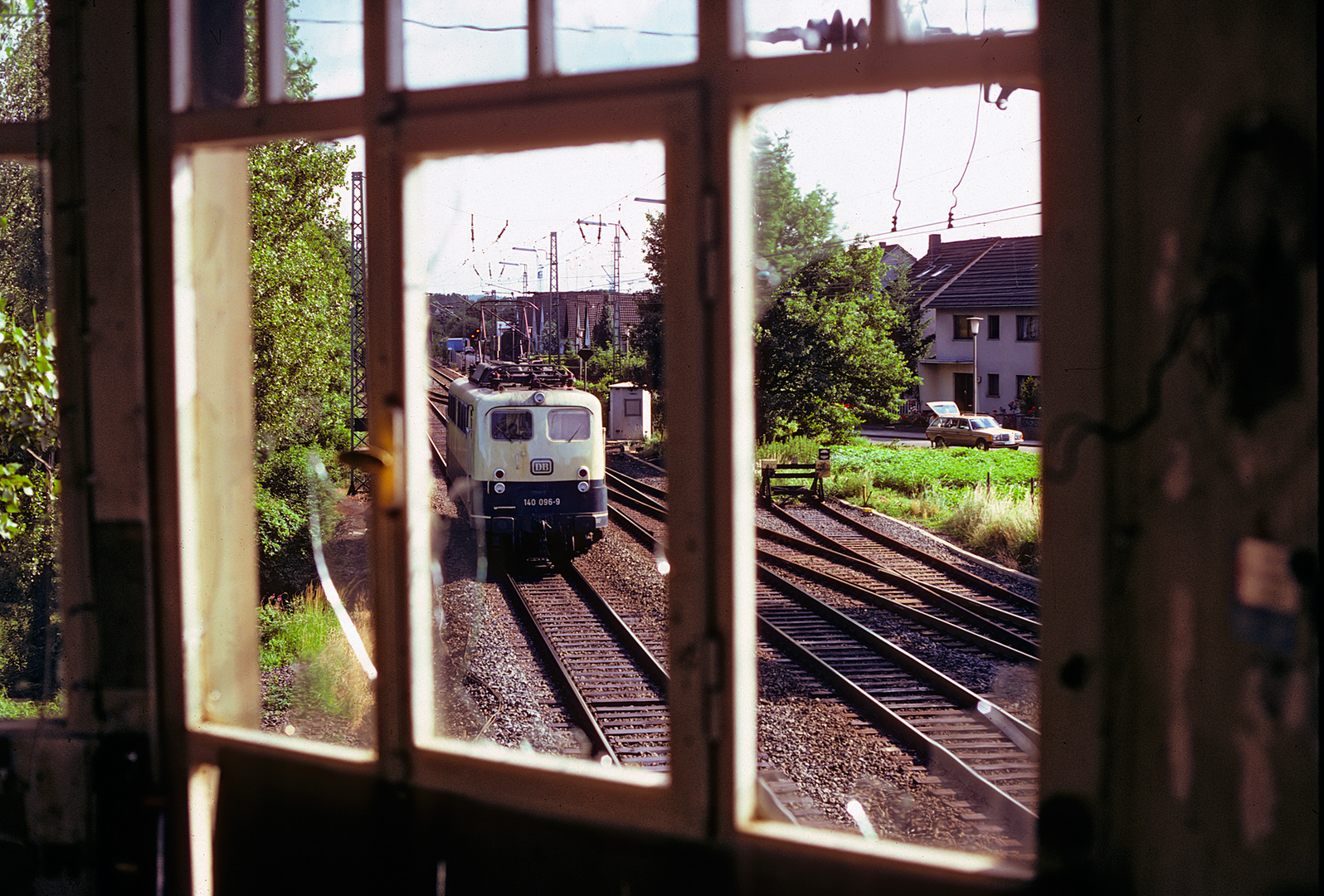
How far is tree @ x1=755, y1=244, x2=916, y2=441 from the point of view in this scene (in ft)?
68.6

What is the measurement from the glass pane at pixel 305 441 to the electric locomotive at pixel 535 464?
178cm

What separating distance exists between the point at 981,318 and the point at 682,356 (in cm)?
3096

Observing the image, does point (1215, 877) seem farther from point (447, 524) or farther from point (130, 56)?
point (447, 524)

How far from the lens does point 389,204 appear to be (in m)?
2.12

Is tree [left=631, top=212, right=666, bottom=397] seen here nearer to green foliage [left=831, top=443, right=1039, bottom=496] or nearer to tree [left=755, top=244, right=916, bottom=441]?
tree [left=755, top=244, right=916, bottom=441]

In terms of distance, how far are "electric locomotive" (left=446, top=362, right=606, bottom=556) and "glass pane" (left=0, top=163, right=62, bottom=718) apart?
207 inches

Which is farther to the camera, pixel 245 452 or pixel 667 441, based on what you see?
pixel 245 452

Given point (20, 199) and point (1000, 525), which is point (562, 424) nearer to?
point (1000, 525)

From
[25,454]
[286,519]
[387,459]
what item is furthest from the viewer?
Result: [286,519]

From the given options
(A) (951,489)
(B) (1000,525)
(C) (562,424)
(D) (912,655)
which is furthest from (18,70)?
(A) (951,489)

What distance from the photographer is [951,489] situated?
17719 millimetres

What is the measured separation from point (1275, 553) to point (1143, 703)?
0.31m

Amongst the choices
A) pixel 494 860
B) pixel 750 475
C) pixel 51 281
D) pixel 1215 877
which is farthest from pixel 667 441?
pixel 51 281

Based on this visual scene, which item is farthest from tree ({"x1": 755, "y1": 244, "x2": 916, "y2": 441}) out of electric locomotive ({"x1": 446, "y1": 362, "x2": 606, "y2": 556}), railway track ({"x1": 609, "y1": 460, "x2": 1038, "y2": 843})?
railway track ({"x1": 609, "y1": 460, "x2": 1038, "y2": 843})
